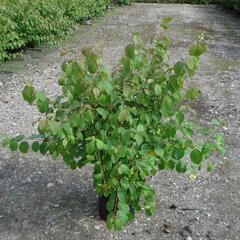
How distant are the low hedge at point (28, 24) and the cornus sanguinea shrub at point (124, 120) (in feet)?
10.6

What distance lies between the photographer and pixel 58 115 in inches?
89.4

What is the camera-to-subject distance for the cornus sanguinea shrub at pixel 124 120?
2.17m

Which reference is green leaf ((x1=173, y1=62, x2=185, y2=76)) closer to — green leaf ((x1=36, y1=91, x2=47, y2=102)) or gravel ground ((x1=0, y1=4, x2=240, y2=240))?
gravel ground ((x1=0, y1=4, x2=240, y2=240))

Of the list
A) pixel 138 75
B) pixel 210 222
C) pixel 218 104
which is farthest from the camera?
pixel 218 104

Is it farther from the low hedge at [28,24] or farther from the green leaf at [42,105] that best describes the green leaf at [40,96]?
the low hedge at [28,24]

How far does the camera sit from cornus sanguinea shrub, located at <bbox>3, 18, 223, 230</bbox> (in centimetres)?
217

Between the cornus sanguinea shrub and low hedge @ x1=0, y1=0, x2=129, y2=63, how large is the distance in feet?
10.6

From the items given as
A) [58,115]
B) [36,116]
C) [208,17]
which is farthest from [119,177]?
[208,17]

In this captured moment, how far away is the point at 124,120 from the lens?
7.20 ft

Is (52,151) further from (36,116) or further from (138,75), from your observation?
(36,116)

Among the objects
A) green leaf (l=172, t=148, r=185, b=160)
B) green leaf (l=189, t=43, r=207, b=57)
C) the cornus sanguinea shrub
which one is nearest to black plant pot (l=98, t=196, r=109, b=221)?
the cornus sanguinea shrub

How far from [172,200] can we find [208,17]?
27.7 feet

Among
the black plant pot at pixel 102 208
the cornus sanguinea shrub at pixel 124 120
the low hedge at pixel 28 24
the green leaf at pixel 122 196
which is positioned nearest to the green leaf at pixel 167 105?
the cornus sanguinea shrub at pixel 124 120

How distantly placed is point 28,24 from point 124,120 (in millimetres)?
3994
